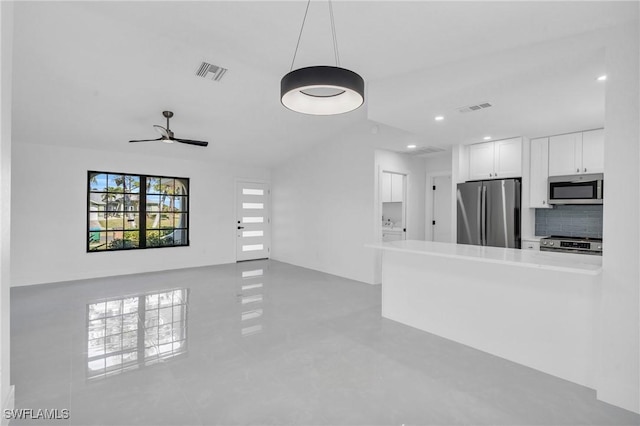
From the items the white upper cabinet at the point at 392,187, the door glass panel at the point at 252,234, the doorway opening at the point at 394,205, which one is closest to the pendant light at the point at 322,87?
the doorway opening at the point at 394,205

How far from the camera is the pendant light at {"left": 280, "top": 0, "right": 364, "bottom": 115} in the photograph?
1.98 metres

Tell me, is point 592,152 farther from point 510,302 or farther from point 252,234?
point 252,234

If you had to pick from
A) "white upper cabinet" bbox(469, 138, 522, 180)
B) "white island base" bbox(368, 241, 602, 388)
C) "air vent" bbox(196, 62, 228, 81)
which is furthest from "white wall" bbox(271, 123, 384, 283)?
"air vent" bbox(196, 62, 228, 81)

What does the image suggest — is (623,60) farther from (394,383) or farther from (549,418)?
(394,383)

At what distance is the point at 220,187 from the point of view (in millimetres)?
7711

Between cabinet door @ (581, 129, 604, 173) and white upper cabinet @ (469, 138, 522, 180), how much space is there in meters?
0.73

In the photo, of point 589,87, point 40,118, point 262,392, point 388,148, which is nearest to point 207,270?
point 40,118

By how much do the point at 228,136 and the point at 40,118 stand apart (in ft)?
→ 9.22

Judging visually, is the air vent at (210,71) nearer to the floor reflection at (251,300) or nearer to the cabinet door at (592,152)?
the floor reflection at (251,300)

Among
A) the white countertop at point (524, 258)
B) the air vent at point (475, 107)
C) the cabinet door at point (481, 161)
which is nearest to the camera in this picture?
the white countertop at point (524, 258)

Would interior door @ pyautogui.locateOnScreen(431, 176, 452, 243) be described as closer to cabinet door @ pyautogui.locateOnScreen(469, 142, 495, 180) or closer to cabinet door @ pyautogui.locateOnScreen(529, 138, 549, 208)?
cabinet door @ pyautogui.locateOnScreen(469, 142, 495, 180)

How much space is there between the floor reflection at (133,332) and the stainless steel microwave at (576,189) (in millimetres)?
5073

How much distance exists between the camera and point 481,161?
5090 millimetres

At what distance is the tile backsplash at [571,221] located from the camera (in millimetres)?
4598
